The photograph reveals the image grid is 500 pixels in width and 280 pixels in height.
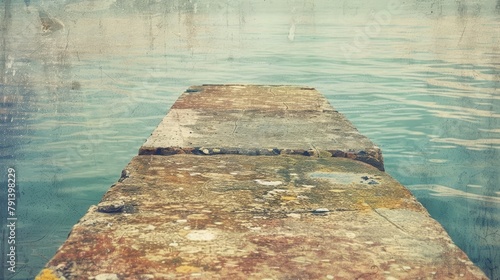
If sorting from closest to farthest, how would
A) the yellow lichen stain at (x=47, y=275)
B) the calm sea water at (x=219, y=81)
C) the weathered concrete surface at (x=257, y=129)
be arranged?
the yellow lichen stain at (x=47, y=275), the weathered concrete surface at (x=257, y=129), the calm sea water at (x=219, y=81)

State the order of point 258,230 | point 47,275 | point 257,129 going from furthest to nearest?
point 257,129 < point 258,230 < point 47,275

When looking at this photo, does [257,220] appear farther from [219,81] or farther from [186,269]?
[219,81]

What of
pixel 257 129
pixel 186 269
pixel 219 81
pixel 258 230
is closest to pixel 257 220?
pixel 258 230

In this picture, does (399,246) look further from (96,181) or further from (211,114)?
(96,181)

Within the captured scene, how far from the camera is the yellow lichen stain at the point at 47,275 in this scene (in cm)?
153

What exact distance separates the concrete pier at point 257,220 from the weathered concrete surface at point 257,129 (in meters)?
0.02

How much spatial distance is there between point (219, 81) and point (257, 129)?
8.55 meters

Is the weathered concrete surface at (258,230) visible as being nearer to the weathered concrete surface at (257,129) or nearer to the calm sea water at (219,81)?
the weathered concrete surface at (257,129)

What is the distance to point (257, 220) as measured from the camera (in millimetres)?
2014

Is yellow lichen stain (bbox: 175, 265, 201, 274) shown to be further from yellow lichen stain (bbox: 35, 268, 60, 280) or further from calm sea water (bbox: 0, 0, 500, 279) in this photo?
calm sea water (bbox: 0, 0, 500, 279)

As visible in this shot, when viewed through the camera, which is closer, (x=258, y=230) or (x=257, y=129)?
(x=258, y=230)

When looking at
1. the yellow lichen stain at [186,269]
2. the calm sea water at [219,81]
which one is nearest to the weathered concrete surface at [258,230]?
the yellow lichen stain at [186,269]

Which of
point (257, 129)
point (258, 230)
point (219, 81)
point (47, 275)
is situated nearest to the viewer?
point (47, 275)

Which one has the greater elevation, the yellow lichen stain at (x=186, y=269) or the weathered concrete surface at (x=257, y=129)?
the weathered concrete surface at (x=257, y=129)
